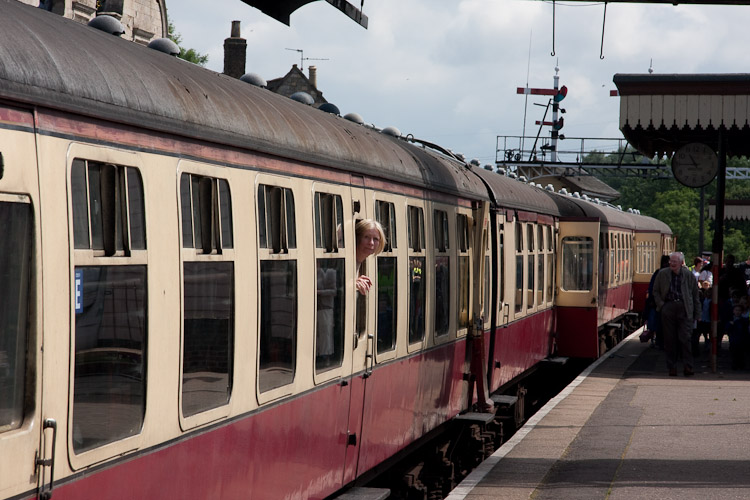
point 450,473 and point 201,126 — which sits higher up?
point 201,126

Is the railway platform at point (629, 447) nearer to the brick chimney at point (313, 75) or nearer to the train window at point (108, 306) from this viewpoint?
the train window at point (108, 306)

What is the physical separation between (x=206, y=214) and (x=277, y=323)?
3.38 feet

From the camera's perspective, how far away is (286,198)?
19.5ft

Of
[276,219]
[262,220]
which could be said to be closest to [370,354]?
[276,219]

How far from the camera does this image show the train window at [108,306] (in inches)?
153

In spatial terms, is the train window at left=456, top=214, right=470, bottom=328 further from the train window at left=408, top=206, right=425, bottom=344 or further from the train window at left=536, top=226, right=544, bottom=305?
the train window at left=536, top=226, right=544, bottom=305

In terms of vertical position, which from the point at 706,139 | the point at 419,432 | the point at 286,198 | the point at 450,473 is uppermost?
the point at 706,139

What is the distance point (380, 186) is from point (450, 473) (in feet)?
14.3

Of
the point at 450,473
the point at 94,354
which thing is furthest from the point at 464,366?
the point at 94,354

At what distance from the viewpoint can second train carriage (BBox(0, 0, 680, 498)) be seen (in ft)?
11.9

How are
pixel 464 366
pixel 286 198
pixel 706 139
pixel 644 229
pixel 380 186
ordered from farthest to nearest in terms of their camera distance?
pixel 644 229
pixel 706 139
pixel 464 366
pixel 380 186
pixel 286 198

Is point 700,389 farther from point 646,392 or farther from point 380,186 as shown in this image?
point 380,186

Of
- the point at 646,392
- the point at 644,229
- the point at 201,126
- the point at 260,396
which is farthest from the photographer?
the point at 644,229

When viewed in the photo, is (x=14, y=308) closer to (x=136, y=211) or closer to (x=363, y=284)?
(x=136, y=211)
